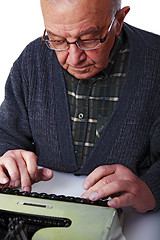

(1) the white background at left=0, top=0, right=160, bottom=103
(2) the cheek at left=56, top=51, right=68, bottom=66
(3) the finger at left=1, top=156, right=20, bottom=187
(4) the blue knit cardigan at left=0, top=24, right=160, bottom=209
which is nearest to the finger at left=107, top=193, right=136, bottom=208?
(4) the blue knit cardigan at left=0, top=24, right=160, bottom=209

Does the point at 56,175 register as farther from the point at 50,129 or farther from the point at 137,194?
the point at 137,194

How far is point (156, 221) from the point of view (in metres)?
1.08

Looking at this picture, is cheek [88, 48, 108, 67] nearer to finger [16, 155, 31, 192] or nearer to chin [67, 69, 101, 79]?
chin [67, 69, 101, 79]

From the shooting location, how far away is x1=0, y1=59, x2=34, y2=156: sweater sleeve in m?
1.39

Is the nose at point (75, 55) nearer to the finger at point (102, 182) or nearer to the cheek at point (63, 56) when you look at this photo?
the cheek at point (63, 56)

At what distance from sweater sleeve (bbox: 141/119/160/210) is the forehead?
37 cm

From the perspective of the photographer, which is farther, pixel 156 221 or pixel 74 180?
pixel 74 180

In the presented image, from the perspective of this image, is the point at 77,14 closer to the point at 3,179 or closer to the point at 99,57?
the point at 99,57

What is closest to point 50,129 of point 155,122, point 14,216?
point 155,122

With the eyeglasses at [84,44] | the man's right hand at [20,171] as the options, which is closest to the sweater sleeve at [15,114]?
the man's right hand at [20,171]

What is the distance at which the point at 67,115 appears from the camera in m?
1.34

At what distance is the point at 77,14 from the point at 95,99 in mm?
338

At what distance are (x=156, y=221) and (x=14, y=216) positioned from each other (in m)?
0.37

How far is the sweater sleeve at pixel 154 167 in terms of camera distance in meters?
1.15
